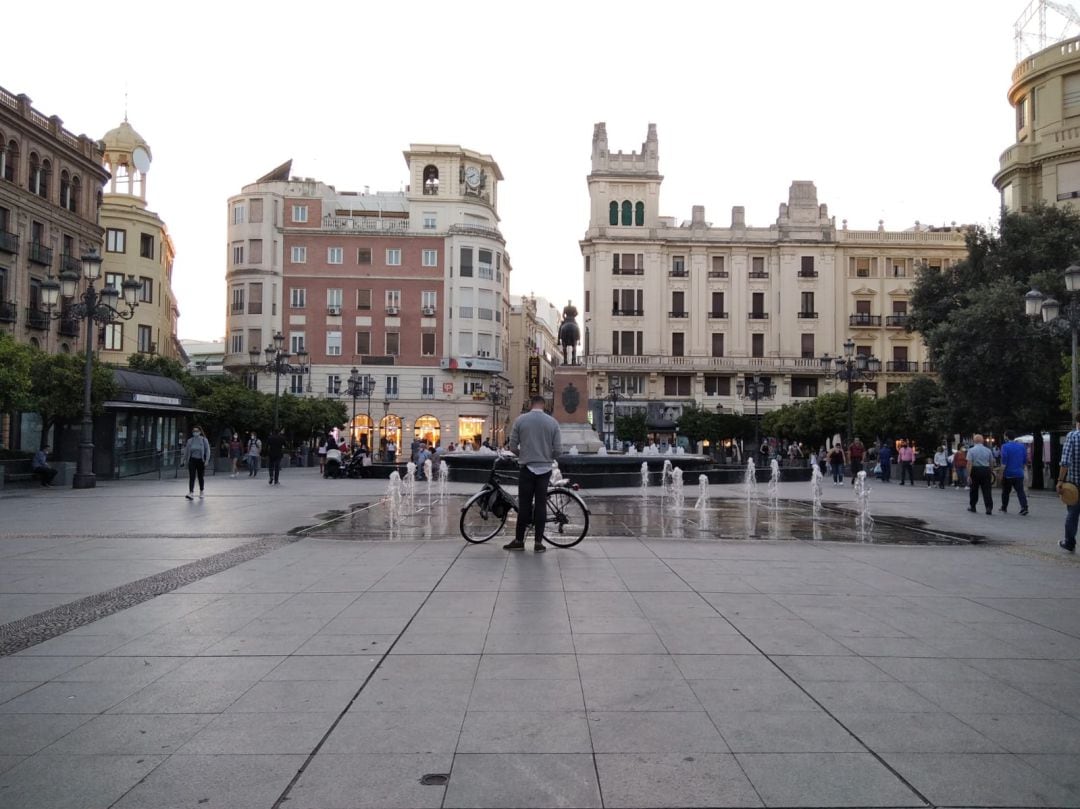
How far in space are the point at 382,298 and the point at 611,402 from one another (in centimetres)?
2093

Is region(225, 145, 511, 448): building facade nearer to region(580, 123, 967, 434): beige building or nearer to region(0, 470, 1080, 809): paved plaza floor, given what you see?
region(580, 123, 967, 434): beige building

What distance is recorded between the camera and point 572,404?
109 ft

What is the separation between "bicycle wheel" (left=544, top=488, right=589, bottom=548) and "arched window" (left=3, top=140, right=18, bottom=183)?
38257 mm

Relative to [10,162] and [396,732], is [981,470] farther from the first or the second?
[10,162]

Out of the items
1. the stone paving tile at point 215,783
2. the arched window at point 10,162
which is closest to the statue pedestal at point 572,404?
the arched window at point 10,162

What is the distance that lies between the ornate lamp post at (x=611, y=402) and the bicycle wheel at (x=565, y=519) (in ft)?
142

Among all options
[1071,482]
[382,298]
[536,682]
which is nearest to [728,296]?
[382,298]

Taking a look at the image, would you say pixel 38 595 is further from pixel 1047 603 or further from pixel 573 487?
pixel 1047 603

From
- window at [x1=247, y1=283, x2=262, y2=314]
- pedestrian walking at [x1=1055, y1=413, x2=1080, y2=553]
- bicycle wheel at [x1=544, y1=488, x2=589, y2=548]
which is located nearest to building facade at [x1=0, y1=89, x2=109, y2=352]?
window at [x1=247, y1=283, x2=262, y2=314]

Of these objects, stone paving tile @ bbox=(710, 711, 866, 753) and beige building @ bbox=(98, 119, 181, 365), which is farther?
beige building @ bbox=(98, 119, 181, 365)

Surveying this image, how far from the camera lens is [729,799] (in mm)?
3492

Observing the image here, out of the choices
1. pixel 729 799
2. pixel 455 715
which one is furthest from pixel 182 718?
pixel 729 799

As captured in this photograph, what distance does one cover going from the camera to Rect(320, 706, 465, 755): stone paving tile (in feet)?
13.3

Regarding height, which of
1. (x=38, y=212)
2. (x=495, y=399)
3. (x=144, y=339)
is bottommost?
(x=495, y=399)
